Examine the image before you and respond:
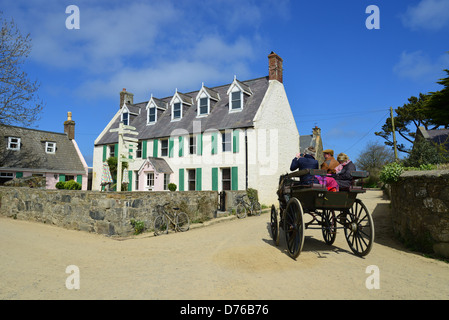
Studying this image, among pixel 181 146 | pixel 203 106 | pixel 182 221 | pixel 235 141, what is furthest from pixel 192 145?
pixel 182 221

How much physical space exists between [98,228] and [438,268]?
9.26 metres

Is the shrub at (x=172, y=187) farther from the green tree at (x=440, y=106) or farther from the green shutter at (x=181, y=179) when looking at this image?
the green tree at (x=440, y=106)

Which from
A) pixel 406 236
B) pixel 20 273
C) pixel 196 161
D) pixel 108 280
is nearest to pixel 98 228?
pixel 20 273

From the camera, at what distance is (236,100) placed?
67.6 feet

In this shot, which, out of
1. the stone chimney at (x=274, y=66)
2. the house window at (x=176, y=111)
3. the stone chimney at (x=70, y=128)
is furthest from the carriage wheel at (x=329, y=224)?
the stone chimney at (x=70, y=128)

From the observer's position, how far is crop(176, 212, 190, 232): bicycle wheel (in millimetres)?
10656

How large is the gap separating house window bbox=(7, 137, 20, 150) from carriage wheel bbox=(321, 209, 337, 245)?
26.8 m

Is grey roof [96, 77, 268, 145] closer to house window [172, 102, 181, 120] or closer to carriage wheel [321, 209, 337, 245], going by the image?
house window [172, 102, 181, 120]

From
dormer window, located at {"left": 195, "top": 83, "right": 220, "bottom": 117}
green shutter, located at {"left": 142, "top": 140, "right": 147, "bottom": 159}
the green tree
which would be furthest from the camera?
green shutter, located at {"left": 142, "top": 140, "right": 147, "bottom": 159}

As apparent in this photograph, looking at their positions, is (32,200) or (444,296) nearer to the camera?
(444,296)

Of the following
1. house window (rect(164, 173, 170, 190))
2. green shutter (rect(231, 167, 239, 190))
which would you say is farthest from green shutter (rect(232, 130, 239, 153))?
house window (rect(164, 173, 170, 190))
